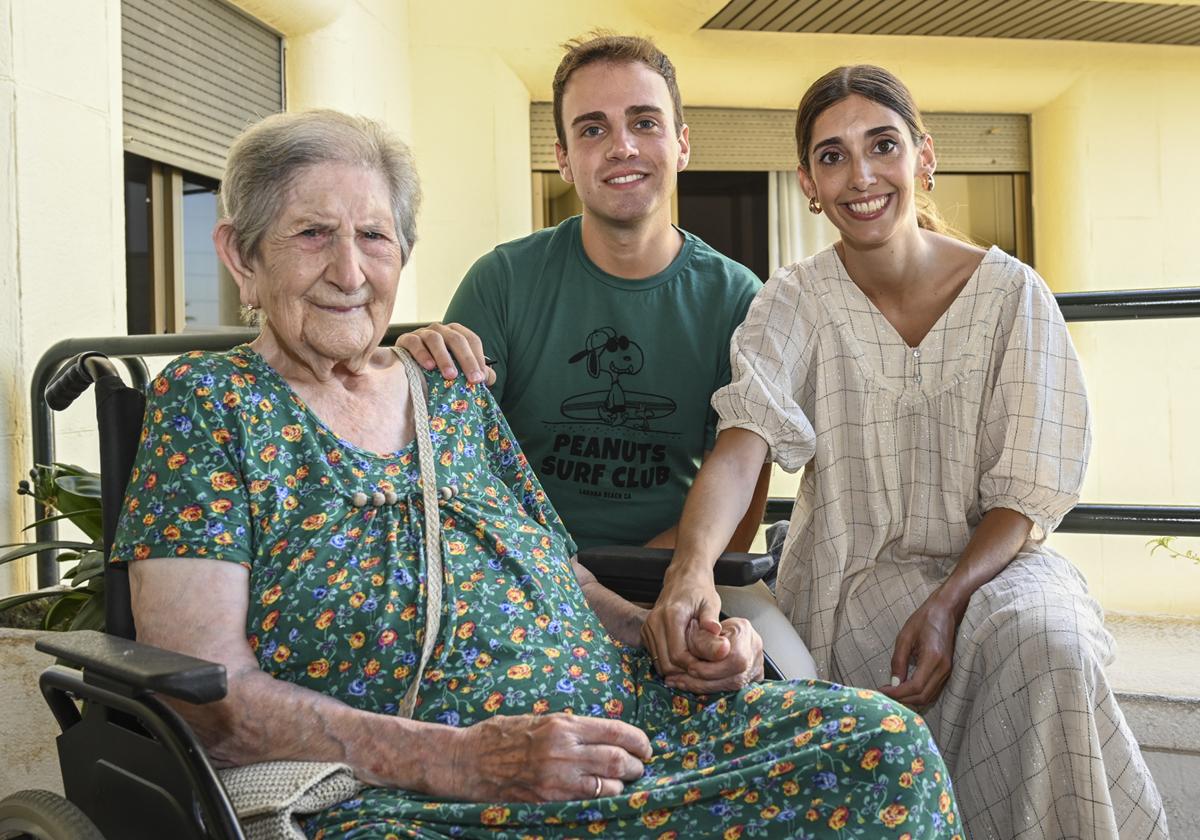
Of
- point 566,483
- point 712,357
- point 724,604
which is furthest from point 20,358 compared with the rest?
point 724,604

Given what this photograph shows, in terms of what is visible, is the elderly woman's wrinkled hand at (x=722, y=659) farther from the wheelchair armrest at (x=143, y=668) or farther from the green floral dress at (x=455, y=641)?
the wheelchair armrest at (x=143, y=668)

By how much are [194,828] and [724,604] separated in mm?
872

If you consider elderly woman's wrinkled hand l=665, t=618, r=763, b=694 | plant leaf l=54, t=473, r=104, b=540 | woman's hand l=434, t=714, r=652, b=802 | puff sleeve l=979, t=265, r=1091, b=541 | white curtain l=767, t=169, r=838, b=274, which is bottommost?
woman's hand l=434, t=714, r=652, b=802

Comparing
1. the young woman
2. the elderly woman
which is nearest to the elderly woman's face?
the elderly woman

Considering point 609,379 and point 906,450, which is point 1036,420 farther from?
point 609,379

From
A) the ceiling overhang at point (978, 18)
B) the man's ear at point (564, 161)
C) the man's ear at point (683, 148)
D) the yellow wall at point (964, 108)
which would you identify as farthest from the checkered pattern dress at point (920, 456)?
the ceiling overhang at point (978, 18)

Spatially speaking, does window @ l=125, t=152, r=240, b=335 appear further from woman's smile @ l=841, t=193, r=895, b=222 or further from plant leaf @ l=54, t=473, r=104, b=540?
woman's smile @ l=841, t=193, r=895, b=222

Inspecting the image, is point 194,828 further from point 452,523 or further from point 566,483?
point 566,483

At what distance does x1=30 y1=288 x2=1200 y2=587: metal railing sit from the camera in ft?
7.17

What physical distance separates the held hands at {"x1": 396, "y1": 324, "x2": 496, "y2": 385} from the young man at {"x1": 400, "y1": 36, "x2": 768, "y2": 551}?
0.34m

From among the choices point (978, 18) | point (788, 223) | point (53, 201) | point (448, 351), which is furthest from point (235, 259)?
point (788, 223)

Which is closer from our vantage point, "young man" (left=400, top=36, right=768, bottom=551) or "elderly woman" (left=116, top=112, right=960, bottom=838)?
"elderly woman" (left=116, top=112, right=960, bottom=838)

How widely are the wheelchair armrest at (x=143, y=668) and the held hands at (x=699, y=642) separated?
0.64 m

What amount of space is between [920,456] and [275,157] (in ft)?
3.50
